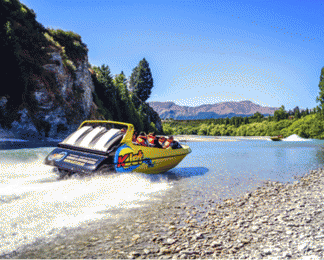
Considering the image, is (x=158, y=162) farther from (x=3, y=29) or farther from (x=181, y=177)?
(x=3, y=29)

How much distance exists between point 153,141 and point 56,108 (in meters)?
29.6

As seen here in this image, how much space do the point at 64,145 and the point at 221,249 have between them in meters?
7.52

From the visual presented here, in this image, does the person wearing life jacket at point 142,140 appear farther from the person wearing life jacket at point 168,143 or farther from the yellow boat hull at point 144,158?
the person wearing life jacket at point 168,143

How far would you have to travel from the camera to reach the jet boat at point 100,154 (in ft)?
29.6

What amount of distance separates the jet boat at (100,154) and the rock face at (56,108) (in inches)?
975

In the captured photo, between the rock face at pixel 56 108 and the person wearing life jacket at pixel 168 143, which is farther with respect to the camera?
the rock face at pixel 56 108

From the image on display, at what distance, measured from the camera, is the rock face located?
108ft

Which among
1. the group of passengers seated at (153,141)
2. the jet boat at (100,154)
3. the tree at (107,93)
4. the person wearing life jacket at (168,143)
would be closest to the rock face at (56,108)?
the tree at (107,93)

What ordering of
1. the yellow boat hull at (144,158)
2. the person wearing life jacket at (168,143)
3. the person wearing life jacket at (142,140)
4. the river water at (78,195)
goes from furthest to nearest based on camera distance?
the person wearing life jacket at (168,143)
the person wearing life jacket at (142,140)
the yellow boat hull at (144,158)
the river water at (78,195)

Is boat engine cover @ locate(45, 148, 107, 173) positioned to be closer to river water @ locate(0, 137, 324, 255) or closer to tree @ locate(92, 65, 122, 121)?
river water @ locate(0, 137, 324, 255)

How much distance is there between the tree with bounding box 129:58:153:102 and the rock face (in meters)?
43.7

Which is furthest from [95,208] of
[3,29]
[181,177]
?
[3,29]

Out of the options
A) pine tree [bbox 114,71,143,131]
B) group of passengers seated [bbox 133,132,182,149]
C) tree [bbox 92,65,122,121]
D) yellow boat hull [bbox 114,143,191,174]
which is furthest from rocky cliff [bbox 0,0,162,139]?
yellow boat hull [bbox 114,143,191,174]

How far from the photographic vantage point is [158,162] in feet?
37.9
